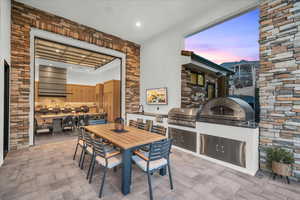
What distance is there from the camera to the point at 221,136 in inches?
108

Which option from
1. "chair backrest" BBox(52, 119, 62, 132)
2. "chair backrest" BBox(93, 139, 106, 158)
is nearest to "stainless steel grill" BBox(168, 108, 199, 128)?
"chair backrest" BBox(93, 139, 106, 158)

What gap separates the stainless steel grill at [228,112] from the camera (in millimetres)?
2555

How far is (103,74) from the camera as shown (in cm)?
850

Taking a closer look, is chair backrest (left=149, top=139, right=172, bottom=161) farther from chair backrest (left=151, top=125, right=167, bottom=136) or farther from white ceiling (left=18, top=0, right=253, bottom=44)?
white ceiling (left=18, top=0, right=253, bottom=44)

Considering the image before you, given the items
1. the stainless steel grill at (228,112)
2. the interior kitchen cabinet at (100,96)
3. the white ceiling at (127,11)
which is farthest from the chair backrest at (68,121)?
the stainless steel grill at (228,112)

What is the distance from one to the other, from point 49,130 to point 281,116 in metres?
7.43

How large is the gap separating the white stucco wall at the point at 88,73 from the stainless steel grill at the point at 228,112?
5235 millimetres

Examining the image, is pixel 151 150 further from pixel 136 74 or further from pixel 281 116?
pixel 136 74

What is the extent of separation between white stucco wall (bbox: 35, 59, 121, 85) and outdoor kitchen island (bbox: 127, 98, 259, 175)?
4.95m

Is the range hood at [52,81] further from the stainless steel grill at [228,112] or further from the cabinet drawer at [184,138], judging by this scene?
the stainless steel grill at [228,112]

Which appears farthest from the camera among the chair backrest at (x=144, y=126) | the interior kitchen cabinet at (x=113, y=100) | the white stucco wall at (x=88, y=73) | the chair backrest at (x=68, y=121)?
the white stucco wall at (x=88, y=73)

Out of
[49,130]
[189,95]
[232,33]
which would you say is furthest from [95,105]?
[232,33]

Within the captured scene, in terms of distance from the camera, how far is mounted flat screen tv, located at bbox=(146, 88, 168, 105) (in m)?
4.66

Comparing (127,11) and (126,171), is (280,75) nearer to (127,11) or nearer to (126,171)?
(126,171)
